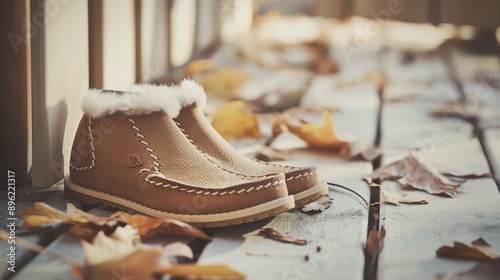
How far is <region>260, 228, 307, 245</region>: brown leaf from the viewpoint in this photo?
1085 mm

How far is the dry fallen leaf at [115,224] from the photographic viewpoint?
1090 millimetres

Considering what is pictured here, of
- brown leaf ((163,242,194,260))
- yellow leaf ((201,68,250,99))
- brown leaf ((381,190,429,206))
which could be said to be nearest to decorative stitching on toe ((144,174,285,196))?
brown leaf ((163,242,194,260))

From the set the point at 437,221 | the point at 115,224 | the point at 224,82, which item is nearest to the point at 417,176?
the point at 437,221

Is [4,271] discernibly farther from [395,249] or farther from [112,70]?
[112,70]

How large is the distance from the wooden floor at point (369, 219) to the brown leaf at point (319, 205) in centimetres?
1

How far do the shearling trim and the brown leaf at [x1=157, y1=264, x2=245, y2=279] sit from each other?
0.39 meters

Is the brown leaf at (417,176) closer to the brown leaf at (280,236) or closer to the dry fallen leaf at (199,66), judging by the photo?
the brown leaf at (280,236)

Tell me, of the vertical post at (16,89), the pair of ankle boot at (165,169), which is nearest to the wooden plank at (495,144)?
the pair of ankle boot at (165,169)

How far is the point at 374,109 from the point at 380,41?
1.47 metres

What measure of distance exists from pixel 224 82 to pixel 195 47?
1.82 feet

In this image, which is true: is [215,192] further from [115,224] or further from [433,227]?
[433,227]

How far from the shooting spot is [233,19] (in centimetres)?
351

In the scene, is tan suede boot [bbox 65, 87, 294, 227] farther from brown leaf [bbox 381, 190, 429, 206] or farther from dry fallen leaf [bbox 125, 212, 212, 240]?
brown leaf [bbox 381, 190, 429, 206]

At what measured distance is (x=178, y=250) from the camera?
1010 mm
